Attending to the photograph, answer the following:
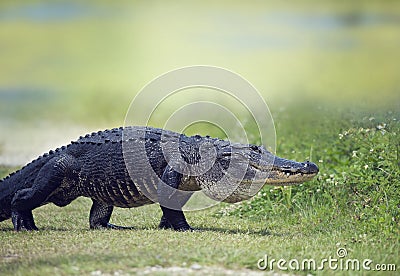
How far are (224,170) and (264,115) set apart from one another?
5012 mm

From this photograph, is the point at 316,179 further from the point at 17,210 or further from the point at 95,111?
the point at 95,111

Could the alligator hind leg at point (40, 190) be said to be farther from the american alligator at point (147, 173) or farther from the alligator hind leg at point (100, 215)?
the alligator hind leg at point (100, 215)

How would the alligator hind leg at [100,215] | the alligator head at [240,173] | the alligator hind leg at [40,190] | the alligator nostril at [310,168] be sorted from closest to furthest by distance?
the alligator nostril at [310,168] → the alligator head at [240,173] → the alligator hind leg at [40,190] → the alligator hind leg at [100,215]

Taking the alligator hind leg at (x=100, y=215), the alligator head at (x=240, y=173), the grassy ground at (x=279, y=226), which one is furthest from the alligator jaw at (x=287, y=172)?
the alligator hind leg at (x=100, y=215)

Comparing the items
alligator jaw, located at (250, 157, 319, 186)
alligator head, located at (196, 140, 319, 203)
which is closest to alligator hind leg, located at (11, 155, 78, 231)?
alligator head, located at (196, 140, 319, 203)

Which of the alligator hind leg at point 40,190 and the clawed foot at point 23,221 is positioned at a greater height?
the alligator hind leg at point 40,190

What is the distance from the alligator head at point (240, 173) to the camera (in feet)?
24.3

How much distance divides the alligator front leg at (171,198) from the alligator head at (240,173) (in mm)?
305

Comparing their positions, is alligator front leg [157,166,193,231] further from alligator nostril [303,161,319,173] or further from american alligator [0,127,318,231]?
alligator nostril [303,161,319,173]

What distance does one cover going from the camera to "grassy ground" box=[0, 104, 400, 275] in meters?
5.86

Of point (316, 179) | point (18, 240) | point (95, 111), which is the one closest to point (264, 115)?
point (316, 179)

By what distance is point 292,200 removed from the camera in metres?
8.58

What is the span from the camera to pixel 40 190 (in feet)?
25.6

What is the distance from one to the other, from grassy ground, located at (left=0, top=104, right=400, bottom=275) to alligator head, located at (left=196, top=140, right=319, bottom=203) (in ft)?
1.44
